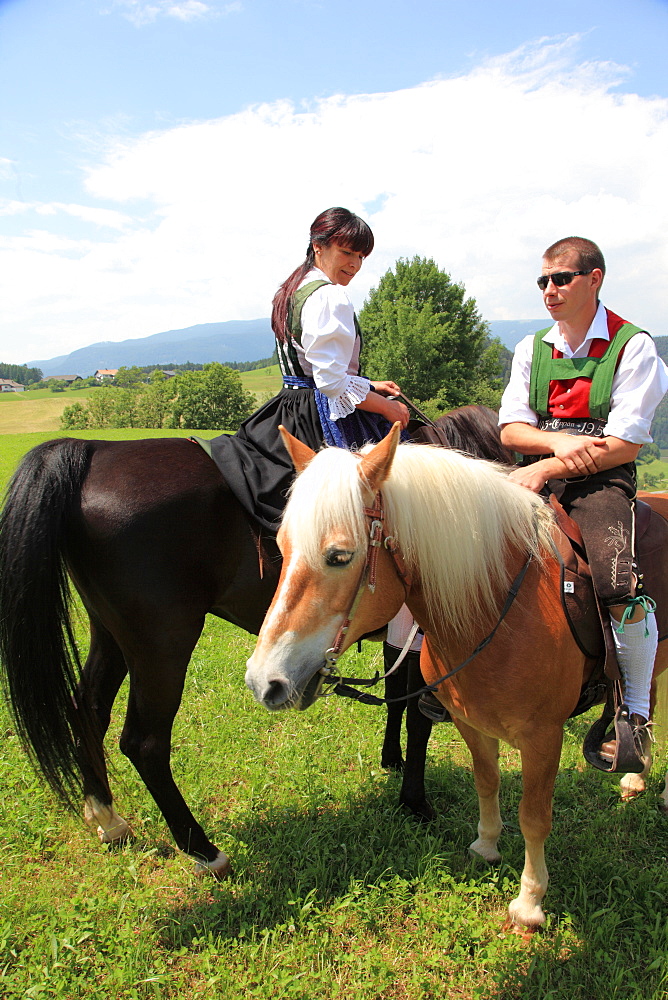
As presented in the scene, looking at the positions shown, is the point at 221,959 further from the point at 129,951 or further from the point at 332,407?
the point at 332,407

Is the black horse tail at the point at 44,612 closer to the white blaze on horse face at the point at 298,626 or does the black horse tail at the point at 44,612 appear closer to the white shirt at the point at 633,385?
the white blaze on horse face at the point at 298,626

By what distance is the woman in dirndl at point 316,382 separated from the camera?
2918 mm

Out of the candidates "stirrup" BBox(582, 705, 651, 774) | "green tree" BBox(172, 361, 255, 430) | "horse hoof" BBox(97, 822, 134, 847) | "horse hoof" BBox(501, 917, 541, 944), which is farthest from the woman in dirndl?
"green tree" BBox(172, 361, 255, 430)

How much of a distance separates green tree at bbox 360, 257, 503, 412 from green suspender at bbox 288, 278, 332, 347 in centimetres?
2792

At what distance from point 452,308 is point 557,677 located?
127 ft

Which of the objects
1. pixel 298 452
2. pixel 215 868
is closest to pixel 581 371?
pixel 298 452

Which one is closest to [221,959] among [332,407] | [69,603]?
[69,603]

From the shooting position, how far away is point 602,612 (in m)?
2.45

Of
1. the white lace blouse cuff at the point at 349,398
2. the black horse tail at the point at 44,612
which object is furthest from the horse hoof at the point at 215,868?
the white lace blouse cuff at the point at 349,398

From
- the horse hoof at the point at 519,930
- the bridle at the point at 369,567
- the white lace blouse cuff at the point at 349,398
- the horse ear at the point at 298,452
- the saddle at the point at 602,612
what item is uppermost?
the white lace blouse cuff at the point at 349,398

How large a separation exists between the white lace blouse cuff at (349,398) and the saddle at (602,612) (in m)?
1.11

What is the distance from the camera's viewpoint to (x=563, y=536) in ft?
8.28

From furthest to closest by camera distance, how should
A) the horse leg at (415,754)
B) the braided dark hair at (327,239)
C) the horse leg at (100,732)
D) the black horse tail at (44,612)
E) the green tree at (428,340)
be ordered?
the green tree at (428,340), the horse leg at (415,754), the braided dark hair at (327,239), the horse leg at (100,732), the black horse tail at (44,612)

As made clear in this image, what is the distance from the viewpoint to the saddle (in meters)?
2.42
